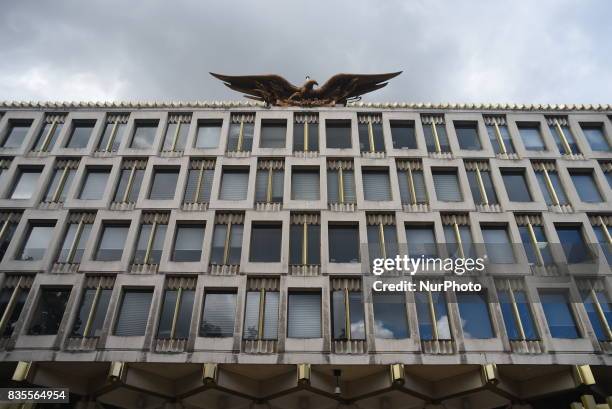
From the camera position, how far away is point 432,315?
869 inches

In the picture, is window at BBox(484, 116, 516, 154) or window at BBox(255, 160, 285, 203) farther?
window at BBox(484, 116, 516, 154)

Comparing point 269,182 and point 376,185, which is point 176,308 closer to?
point 269,182

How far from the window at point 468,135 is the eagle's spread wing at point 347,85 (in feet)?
17.7

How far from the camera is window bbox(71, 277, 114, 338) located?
21906mm

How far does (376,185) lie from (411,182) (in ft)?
6.57

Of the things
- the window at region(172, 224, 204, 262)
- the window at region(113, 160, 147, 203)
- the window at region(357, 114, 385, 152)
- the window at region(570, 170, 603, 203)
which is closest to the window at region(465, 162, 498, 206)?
the window at region(570, 170, 603, 203)

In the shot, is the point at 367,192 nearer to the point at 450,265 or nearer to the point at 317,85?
the point at 450,265

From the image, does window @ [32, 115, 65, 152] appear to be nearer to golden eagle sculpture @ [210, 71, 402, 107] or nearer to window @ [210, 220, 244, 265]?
golden eagle sculpture @ [210, 71, 402, 107]

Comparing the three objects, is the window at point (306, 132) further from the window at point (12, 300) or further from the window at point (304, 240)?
the window at point (12, 300)

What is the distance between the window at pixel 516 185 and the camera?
26.4 meters

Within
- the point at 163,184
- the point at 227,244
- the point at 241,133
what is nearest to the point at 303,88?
the point at 241,133

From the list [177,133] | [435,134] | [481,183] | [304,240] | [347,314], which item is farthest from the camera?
[177,133]

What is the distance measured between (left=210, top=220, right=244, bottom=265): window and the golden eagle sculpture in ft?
31.5

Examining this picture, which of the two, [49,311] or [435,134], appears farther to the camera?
[435,134]
